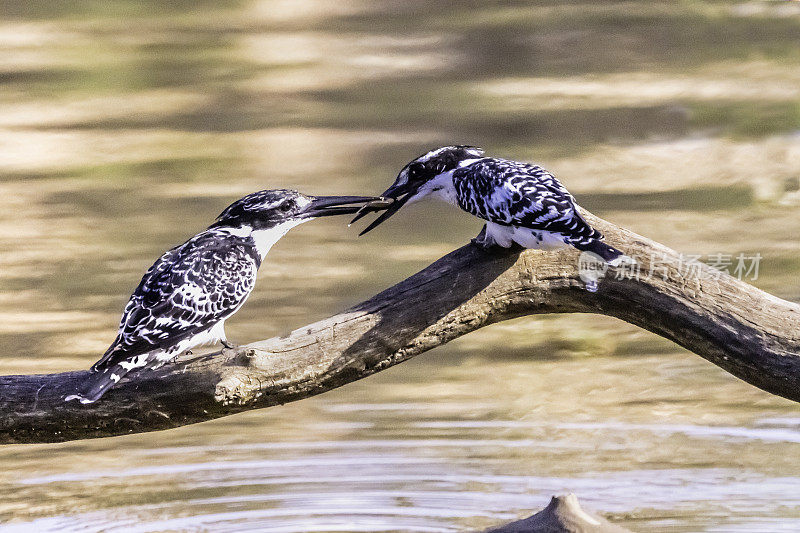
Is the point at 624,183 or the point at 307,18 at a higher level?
the point at 307,18

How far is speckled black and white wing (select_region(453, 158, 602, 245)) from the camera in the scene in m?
2.68

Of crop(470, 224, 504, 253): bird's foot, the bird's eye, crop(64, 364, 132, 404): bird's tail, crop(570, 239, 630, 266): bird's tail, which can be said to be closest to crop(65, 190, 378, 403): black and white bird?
crop(64, 364, 132, 404): bird's tail

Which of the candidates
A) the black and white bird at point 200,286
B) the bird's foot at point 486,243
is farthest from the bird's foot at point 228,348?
the bird's foot at point 486,243

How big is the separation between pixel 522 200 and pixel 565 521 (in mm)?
1057

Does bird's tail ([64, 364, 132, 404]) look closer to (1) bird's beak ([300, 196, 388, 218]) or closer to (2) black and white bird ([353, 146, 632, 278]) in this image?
(1) bird's beak ([300, 196, 388, 218])

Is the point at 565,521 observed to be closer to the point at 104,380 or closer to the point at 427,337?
the point at 427,337

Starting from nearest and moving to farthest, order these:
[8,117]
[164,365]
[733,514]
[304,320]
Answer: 1. [164,365]
2. [733,514]
3. [304,320]
4. [8,117]

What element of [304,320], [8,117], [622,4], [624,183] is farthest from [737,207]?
[8,117]

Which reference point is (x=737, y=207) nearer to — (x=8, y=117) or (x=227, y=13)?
(x=227, y=13)

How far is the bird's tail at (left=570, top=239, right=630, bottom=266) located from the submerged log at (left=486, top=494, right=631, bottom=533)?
0.93 metres

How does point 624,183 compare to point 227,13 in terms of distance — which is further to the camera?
point 227,13

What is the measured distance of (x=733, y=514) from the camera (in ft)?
12.4

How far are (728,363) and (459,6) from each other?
4.95 m

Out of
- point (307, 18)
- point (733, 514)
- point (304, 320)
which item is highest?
point (307, 18)
